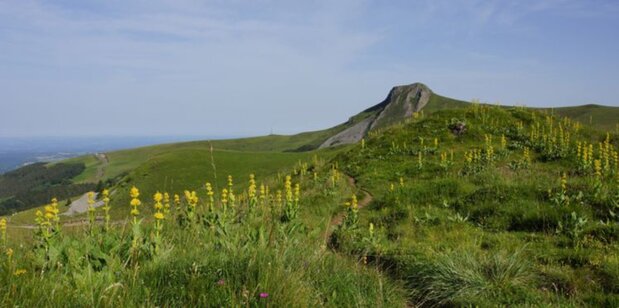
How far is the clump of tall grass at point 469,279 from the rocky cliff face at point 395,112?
392ft

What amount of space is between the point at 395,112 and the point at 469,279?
13725 centimetres

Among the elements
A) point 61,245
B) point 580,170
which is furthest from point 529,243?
point 580,170

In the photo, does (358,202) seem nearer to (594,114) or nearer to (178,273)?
(178,273)

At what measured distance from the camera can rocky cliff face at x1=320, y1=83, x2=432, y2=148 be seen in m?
131

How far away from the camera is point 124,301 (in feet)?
12.8

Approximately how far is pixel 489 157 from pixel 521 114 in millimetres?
9479

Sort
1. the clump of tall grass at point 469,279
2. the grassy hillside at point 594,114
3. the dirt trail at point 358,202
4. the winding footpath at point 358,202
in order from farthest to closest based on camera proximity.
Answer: the grassy hillside at point 594,114, the dirt trail at point 358,202, the winding footpath at point 358,202, the clump of tall grass at point 469,279

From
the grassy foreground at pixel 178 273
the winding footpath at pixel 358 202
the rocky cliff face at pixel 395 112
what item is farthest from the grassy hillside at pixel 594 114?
the grassy foreground at pixel 178 273

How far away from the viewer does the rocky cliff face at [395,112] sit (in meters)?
131

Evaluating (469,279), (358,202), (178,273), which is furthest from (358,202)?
(178,273)

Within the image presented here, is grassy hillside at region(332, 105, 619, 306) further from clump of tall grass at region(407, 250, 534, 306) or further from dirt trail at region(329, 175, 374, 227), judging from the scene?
dirt trail at region(329, 175, 374, 227)

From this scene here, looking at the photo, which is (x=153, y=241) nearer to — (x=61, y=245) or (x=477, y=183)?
(x=61, y=245)

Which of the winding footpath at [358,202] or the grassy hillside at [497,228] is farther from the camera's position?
the winding footpath at [358,202]

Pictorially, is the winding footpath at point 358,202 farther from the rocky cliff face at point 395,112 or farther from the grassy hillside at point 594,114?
the rocky cliff face at point 395,112
